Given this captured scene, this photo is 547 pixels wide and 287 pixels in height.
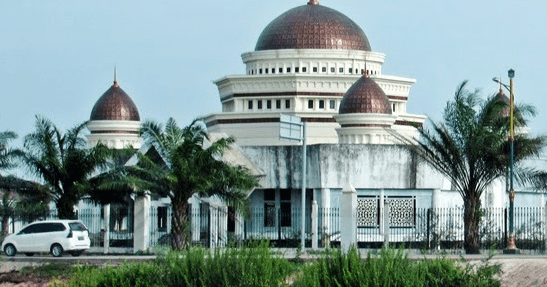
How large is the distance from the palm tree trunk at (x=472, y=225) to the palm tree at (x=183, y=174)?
6029 millimetres

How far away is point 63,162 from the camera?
38.4 m

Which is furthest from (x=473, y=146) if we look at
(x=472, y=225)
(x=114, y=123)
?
(x=114, y=123)

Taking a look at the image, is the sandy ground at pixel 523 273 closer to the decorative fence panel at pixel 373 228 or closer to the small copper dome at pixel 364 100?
the decorative fence panel at pixel 373 228

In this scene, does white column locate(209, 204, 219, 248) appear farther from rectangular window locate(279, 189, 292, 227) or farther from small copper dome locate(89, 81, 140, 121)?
small copper dome locate(89, 81, 140, 121)

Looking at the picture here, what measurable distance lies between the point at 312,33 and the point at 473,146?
3000cm

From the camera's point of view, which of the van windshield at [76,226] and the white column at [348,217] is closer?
the van windshield at [76,226]

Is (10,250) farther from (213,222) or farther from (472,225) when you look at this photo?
(472,225)

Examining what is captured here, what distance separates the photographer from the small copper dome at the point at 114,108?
65500mm

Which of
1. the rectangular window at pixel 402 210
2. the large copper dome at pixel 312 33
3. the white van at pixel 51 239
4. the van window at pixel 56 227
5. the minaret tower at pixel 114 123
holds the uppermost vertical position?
the large copper dome at pixel 312 33

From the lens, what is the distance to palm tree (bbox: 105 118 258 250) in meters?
35.2

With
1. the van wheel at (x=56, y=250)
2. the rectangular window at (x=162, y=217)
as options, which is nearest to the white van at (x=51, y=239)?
the van wheel at (x=56, y=250)

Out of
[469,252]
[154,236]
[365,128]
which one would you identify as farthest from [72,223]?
[365,128]

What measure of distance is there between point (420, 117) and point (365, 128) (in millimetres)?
10500

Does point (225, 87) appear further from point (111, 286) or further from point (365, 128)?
point (111, 286)
